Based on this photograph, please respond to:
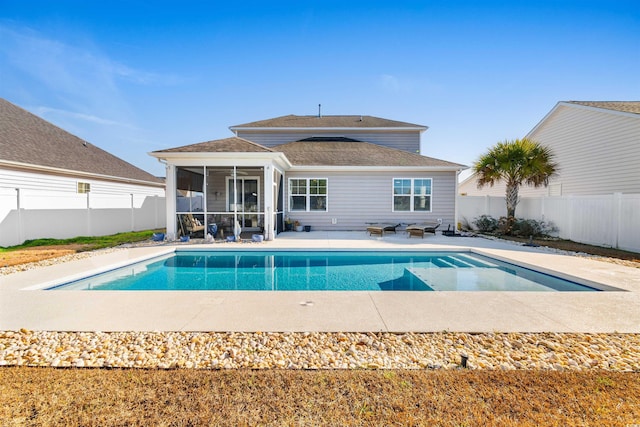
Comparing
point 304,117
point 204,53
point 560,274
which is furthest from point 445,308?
point 304,117

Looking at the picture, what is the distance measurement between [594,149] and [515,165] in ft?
14.8

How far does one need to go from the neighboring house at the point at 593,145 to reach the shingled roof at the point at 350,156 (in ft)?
20.4

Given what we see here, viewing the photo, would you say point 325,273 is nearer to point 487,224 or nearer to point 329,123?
point 487,224

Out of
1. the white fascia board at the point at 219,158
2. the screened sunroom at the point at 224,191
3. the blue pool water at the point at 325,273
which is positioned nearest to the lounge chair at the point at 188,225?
the screened sunroom at the point at 224,191

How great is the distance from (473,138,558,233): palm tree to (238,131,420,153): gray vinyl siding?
512 cm

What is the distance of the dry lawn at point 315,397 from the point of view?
6.95 feet

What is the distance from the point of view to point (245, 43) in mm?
13586

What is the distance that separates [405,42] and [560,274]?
10794mm

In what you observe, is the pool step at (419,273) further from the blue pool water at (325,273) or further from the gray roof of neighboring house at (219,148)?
the gray roof of neighboring house at (219,148)

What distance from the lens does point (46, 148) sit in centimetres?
1292

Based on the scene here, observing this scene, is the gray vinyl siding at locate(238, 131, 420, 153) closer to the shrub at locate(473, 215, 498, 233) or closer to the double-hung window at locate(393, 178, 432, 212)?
the double-hung window at locate(393, 178, 432, 212)

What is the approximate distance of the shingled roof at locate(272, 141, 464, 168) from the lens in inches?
541

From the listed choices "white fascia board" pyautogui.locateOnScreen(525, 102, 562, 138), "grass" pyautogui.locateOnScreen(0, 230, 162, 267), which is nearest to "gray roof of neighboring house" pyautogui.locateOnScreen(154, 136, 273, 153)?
"grass" pyautogui.locateOnScreen(0, 230, 162, 267)

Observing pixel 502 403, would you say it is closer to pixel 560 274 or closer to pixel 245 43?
pixel 560 274
